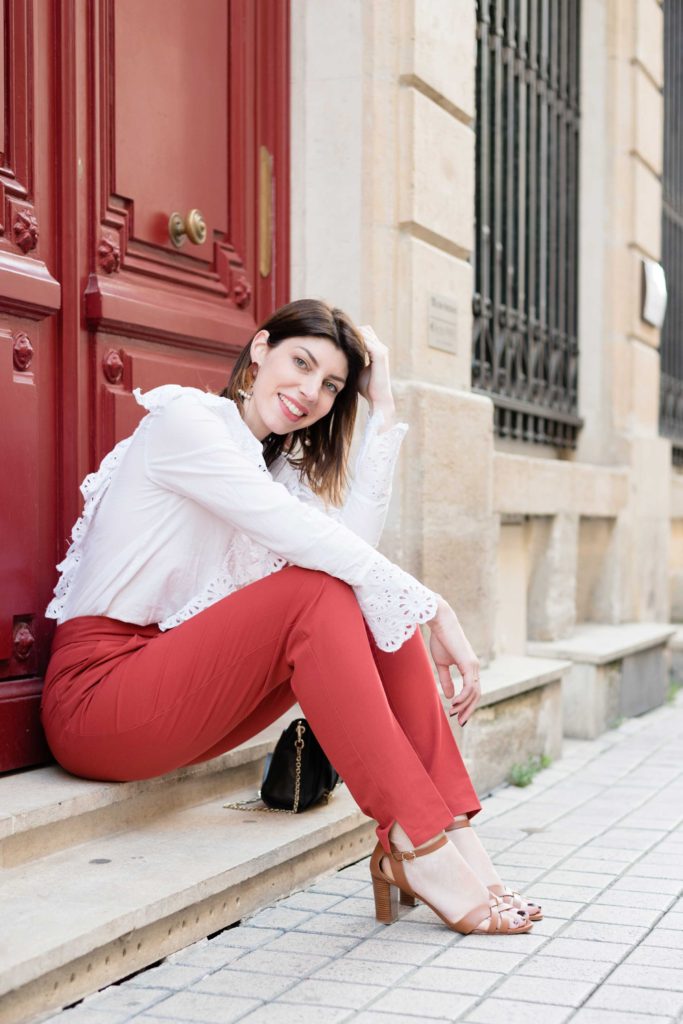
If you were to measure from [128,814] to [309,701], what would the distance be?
0.59 metres

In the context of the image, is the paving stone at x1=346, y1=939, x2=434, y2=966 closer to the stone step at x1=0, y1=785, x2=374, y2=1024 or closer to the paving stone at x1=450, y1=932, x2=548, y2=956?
the paving stone at x1=450, y1=932, x2=548, y2=956

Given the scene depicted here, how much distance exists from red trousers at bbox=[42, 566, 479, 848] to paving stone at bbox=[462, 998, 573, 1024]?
0.42m

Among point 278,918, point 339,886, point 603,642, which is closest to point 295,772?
point 339,886

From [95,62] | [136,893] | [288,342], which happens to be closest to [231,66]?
[95,62]

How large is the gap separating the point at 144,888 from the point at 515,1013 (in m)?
0.78

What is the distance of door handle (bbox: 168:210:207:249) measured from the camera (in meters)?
3.85

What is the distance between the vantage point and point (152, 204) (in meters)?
3.77

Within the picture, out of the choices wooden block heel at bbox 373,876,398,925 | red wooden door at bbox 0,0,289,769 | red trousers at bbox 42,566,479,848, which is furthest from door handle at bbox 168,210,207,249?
wooden block heel at bbox 373,876,398,925

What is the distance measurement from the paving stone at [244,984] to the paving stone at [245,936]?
16cm

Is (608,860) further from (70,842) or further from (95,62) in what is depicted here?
(95,62)

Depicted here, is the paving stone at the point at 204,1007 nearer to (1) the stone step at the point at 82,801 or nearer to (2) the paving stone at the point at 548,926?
(1) the stone step at the point at 82,801

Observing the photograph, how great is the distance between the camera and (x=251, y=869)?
9.89 feet

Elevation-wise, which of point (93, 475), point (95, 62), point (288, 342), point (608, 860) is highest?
point (95, 62)

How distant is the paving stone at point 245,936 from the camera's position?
9.51ft
